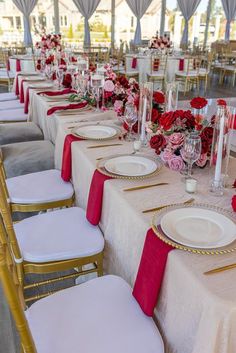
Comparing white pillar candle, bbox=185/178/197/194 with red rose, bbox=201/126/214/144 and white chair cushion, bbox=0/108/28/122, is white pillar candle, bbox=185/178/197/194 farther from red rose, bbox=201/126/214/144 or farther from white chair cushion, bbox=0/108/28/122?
white chair cushion, bbox=0/108/28/122

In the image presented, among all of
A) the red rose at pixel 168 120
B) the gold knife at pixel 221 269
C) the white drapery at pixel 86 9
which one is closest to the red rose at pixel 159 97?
the red rose at pixel 168 120

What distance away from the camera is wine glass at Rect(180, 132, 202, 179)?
1386mm

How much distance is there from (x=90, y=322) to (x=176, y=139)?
82cm

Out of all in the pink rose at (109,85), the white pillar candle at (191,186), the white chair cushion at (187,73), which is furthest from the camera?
the white chair cushion at (187,73)

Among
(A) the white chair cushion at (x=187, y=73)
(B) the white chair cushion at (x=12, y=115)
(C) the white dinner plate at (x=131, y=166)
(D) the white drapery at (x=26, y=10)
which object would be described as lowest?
(B) the white chair cushion at (x=12, y=115)

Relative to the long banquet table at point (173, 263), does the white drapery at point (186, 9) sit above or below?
above

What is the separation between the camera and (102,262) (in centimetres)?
159

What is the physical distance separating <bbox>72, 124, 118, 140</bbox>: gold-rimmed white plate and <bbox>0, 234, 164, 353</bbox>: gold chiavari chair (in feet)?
3.08

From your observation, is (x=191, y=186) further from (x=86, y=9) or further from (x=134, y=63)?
(x=86, y=9)

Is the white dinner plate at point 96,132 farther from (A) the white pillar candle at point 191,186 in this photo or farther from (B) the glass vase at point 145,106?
(A) the white pillar candle at point 191,186

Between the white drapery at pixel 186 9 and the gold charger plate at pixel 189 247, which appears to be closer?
the gold charger plate at pixel 189 247

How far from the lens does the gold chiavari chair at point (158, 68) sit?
7.21 m

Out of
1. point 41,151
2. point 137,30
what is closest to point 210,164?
point 41,151

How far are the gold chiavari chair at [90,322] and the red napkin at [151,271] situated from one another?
0.07 metres
